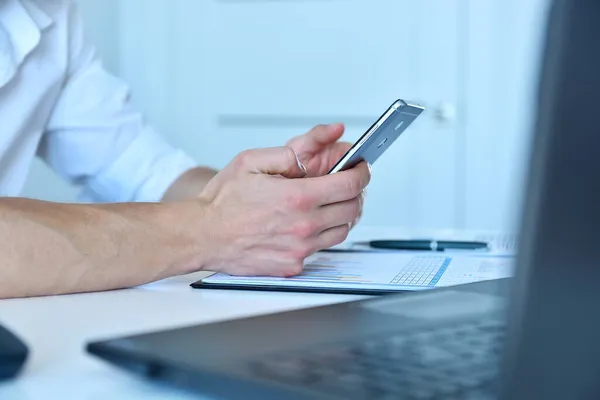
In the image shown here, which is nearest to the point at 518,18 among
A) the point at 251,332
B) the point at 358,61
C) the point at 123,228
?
the point at 358,61

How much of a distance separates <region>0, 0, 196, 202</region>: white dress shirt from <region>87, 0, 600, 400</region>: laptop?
2.77 ft

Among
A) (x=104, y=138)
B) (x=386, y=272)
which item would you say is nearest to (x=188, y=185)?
(x=104, y=138)

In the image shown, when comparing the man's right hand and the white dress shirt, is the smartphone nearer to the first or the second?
the man's right hand

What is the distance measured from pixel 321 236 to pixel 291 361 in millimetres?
482

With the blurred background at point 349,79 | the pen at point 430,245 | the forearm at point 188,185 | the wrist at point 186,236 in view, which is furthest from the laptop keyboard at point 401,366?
the blurred background at point 349,79

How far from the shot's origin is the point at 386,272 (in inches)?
31.4

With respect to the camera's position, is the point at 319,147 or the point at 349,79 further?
the point at 349,79

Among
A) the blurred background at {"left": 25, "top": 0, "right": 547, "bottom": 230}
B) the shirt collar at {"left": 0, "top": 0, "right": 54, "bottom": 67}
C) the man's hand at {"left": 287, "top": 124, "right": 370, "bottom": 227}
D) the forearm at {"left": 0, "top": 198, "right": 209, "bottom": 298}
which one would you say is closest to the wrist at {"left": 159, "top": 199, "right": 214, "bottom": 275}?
the forearm at {"left": 0, "top": 198, "right": 209, "bottom": 298}

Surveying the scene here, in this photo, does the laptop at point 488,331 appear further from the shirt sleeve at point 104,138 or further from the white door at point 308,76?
the white door at point 308,76

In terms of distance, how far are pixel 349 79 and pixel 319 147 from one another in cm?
127

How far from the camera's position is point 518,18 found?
87.5 inches

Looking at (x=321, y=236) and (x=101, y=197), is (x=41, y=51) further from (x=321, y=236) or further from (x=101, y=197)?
(x=321, y=236)

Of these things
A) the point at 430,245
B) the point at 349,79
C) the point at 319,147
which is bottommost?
the point at 430,245

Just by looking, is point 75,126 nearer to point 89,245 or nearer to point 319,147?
point 319,147
